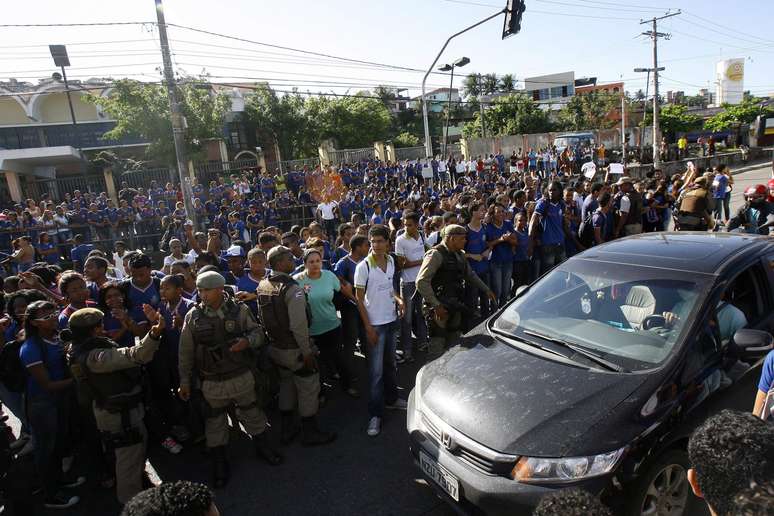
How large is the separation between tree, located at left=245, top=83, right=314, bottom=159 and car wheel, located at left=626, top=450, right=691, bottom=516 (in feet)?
133

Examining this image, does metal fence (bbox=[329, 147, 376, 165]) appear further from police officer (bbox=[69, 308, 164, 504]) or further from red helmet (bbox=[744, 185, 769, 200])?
police officer (bbox=[69, 308, 164, 504])

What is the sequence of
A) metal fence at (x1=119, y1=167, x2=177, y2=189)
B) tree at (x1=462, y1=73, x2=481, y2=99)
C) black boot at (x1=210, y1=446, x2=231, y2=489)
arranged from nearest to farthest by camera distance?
black boot at (x1=210, y1=446, x2=231, y2=489), metal fence at (x1=119, y1=167, x2=177, y2=189), tree at (x1=462, y1=73, x2=481, y2=99)

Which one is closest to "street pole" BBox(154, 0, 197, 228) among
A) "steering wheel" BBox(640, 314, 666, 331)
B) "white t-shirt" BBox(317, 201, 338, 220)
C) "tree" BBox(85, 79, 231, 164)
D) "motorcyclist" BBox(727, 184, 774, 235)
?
"white t-shirt" BBox(317, 201, 338, 220)

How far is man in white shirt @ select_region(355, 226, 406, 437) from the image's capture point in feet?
13.6

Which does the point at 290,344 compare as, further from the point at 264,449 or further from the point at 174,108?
the point at 174,108

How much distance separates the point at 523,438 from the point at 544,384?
0.44m

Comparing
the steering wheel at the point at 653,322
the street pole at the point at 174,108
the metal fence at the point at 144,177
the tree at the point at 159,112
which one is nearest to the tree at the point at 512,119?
the tree at the point at 159,112

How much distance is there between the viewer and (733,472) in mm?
1432

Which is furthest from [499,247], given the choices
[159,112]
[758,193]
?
[159,112]

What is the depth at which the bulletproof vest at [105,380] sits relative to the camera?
3199 mm

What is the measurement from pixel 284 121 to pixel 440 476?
133ft

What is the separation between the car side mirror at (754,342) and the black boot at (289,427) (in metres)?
3.44

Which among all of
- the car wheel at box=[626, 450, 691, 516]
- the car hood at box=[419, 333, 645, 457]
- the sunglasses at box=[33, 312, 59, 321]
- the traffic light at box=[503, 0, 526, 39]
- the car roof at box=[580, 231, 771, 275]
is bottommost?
the car wheel at box=[626, 450, 691, 516]

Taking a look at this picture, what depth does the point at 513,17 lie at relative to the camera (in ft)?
33.6
